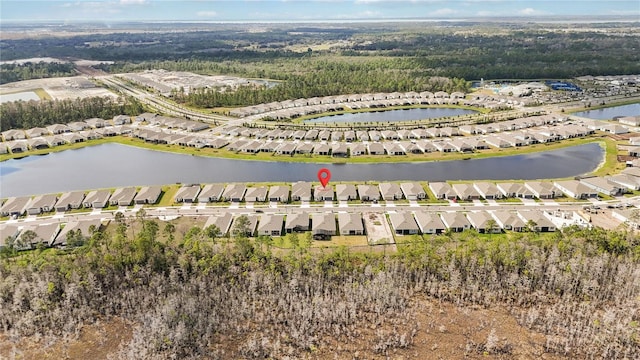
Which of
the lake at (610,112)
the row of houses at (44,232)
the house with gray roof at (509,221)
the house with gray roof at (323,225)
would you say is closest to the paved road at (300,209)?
the row of houses at (44,232)

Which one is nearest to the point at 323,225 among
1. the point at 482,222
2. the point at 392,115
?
the point at 482,222

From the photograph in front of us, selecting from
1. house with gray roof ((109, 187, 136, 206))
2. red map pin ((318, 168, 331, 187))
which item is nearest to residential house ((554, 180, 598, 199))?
red map pin ((318, 168, 331, 187))

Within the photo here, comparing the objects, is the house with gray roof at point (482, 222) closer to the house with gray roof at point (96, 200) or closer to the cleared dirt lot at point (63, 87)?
the house with gray roof at point (96, 200)

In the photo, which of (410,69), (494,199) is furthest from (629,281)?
(410,69)

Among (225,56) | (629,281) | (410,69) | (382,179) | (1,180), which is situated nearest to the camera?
(629,281)

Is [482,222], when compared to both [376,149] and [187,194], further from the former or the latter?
[187,194]

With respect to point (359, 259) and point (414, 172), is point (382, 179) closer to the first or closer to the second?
point (414, 172)
